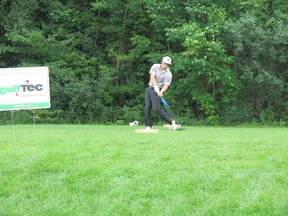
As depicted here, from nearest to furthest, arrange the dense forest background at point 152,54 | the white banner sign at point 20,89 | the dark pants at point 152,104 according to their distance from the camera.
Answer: the white banner sign at point 20,89 < the dark pants at point 152,104 < the dense forest background at point 152,54

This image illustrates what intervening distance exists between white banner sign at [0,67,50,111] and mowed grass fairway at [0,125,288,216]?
0.86 m

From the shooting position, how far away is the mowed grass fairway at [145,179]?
6.75 m

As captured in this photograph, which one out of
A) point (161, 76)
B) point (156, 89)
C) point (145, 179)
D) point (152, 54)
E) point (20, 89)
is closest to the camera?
point (145, 179)

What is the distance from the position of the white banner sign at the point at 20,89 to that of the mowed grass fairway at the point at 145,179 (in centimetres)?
86

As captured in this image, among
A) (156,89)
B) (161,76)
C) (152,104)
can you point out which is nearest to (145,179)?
(156,89)

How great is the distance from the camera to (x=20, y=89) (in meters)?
9.70

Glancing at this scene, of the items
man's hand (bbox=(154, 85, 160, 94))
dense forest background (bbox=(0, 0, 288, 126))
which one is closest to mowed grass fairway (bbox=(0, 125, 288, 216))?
man's hand (bbox=(154, 85, 160, 94))

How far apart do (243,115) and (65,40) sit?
9220 mm

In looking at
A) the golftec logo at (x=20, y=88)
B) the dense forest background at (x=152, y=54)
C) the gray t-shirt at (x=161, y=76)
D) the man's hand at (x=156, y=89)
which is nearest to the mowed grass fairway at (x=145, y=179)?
the golftec logo at (x=20, y=88)

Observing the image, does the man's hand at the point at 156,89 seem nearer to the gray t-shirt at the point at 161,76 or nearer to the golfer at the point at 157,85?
the golfer at the point at 157,85

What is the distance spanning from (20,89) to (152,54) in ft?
46.5

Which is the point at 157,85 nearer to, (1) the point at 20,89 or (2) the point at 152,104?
(2) the point at 152,104

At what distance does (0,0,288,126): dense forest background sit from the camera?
68.1 ft

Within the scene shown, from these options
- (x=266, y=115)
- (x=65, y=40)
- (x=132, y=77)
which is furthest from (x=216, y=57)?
(x=65, y=40)
